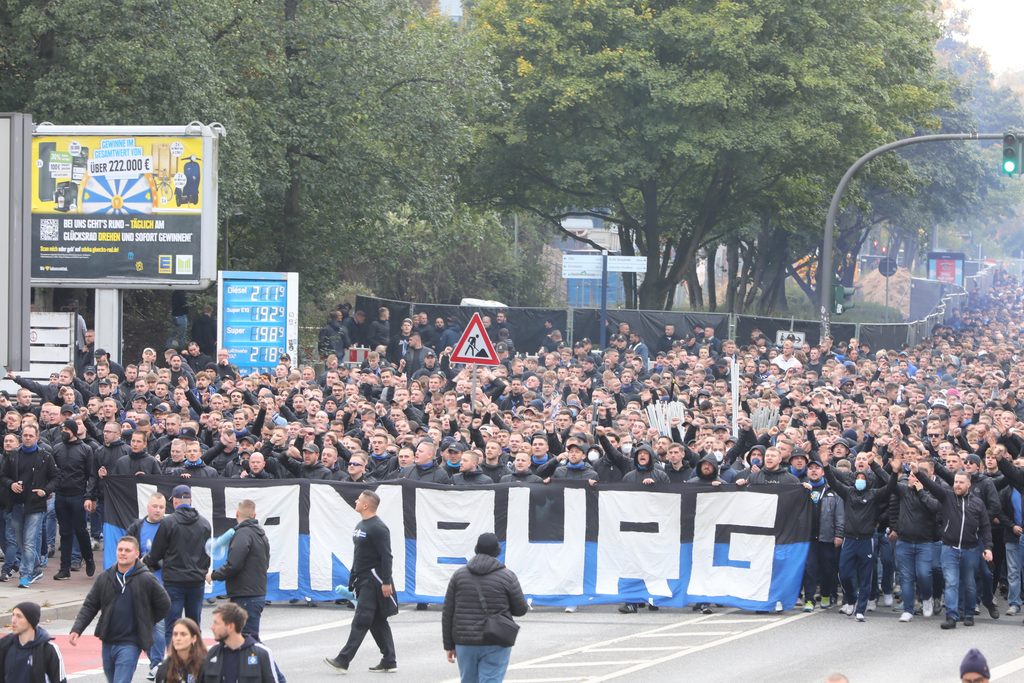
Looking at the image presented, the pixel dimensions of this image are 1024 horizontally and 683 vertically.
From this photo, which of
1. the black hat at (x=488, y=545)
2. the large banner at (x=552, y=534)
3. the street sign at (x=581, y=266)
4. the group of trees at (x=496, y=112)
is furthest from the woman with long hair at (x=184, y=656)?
the street sign at (x=581, y=266)

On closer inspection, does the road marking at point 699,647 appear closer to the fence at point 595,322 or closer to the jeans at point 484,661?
the jeans at point 484,661

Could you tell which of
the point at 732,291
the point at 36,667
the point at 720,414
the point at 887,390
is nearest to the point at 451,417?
the point at 720,414

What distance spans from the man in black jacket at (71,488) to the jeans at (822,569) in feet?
25.9

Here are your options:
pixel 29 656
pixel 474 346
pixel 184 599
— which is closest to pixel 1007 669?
pixel 184 599

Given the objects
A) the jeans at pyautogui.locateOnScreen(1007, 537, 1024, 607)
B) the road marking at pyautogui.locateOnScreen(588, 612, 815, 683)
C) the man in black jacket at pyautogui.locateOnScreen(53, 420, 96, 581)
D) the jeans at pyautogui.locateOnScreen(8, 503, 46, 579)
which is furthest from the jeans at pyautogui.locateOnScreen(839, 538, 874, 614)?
the jeans at pyautogui.locateOnScreen(8, 503, 46, 579)

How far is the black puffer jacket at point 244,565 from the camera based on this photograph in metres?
13.7

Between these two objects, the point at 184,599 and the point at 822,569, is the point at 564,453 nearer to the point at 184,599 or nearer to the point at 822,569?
the point at 822,569

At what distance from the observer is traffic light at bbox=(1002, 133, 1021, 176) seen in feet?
97.5

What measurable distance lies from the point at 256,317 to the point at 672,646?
14078 millimetres

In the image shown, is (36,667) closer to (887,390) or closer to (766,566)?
(766,566)

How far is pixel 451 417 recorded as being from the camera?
2083cm

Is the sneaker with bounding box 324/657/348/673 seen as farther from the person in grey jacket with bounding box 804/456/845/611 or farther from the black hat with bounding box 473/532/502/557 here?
the person in grey jacket with bounding box 804/456/845/611

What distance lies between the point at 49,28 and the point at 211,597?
585 inches

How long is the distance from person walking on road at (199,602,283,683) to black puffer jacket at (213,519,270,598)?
12.0 ft
